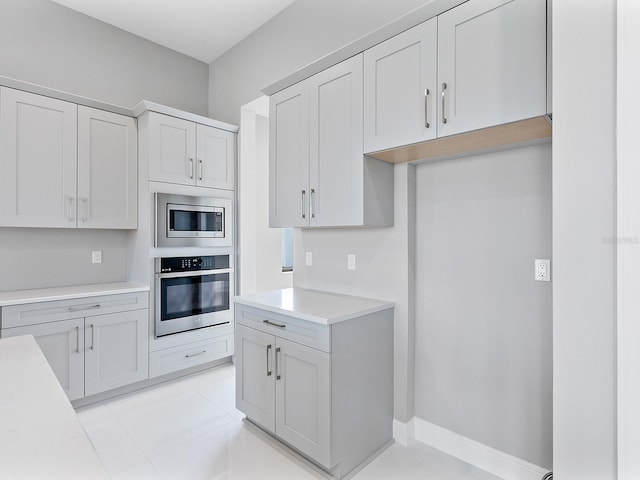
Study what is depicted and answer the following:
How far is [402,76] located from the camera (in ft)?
6.06

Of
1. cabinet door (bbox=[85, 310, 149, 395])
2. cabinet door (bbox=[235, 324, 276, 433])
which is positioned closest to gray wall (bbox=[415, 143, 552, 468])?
cabinet door (bbox=[235, 324, 276, 433])

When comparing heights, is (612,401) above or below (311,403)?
above

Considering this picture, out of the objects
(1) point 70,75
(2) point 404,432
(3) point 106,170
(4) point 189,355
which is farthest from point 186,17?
(2) point 404,432

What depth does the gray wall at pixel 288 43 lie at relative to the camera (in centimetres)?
242

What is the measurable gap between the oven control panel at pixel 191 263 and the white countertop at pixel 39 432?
77.5 inches

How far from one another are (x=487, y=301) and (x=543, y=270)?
340 mm

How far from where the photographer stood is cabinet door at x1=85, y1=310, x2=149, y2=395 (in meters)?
2.68


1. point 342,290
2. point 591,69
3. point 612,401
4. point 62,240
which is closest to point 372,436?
point 342,290

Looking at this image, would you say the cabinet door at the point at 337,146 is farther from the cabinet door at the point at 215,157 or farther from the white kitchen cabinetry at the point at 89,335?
the white kitchen cabinetry at the point at 89,335

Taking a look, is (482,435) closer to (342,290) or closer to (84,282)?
(342,290)

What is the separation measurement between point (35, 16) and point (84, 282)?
2.24 metres

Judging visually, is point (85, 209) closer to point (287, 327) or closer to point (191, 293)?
point (191, 293)

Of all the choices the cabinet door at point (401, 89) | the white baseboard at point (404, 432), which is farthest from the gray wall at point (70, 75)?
the white baseboard at point (404, 432)

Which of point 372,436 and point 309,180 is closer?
point 372,436
